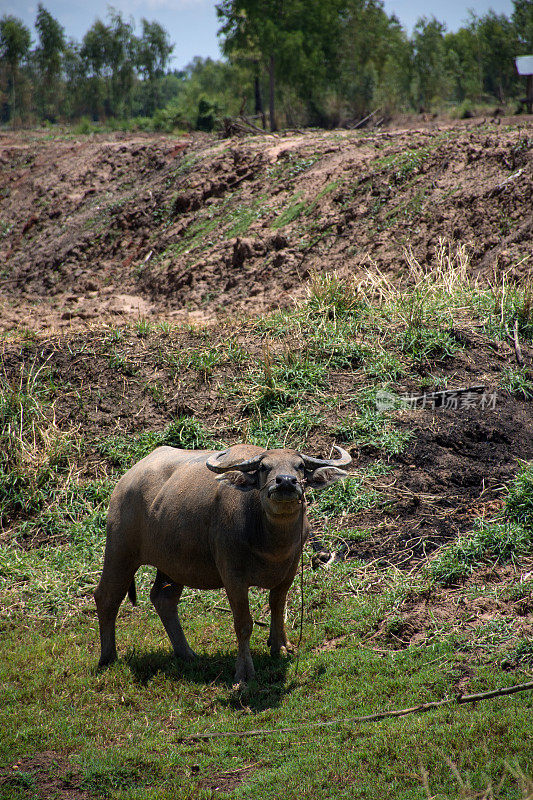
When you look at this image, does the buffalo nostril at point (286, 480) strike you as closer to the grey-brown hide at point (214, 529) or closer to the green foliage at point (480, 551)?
the grey-brown hide at point (214, 529)

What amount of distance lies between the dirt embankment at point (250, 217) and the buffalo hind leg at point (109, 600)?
792 centimetres

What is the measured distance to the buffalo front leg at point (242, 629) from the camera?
17.5ft

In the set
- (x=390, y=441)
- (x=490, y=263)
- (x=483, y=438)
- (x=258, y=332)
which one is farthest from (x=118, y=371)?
(x=490, y=263)

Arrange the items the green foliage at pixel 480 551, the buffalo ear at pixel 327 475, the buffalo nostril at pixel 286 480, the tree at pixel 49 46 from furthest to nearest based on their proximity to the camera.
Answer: the tree at pixel 49 46
the green foliage at pixel 480 551
the buffalo ear at pixel 327 475
the buffalo nostril at pixel 286 480

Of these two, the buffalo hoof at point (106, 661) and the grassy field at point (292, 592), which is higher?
the grassy field at point (292, 592)

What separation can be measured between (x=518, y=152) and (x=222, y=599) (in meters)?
11.3

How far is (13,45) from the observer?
43.5 meters

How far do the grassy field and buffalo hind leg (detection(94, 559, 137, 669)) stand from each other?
200 millimetres

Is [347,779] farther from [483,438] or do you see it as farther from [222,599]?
[483,438]

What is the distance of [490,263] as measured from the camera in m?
12.3

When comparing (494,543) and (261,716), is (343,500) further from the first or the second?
(261,716)

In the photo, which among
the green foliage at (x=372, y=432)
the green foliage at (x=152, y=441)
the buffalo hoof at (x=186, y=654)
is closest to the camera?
the buffalo hoof at (x=186, y=654)

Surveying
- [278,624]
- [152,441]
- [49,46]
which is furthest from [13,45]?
[278,624]

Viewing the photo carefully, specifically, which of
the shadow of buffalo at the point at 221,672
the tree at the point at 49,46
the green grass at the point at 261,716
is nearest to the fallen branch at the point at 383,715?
the green grass at the point at 261,716
